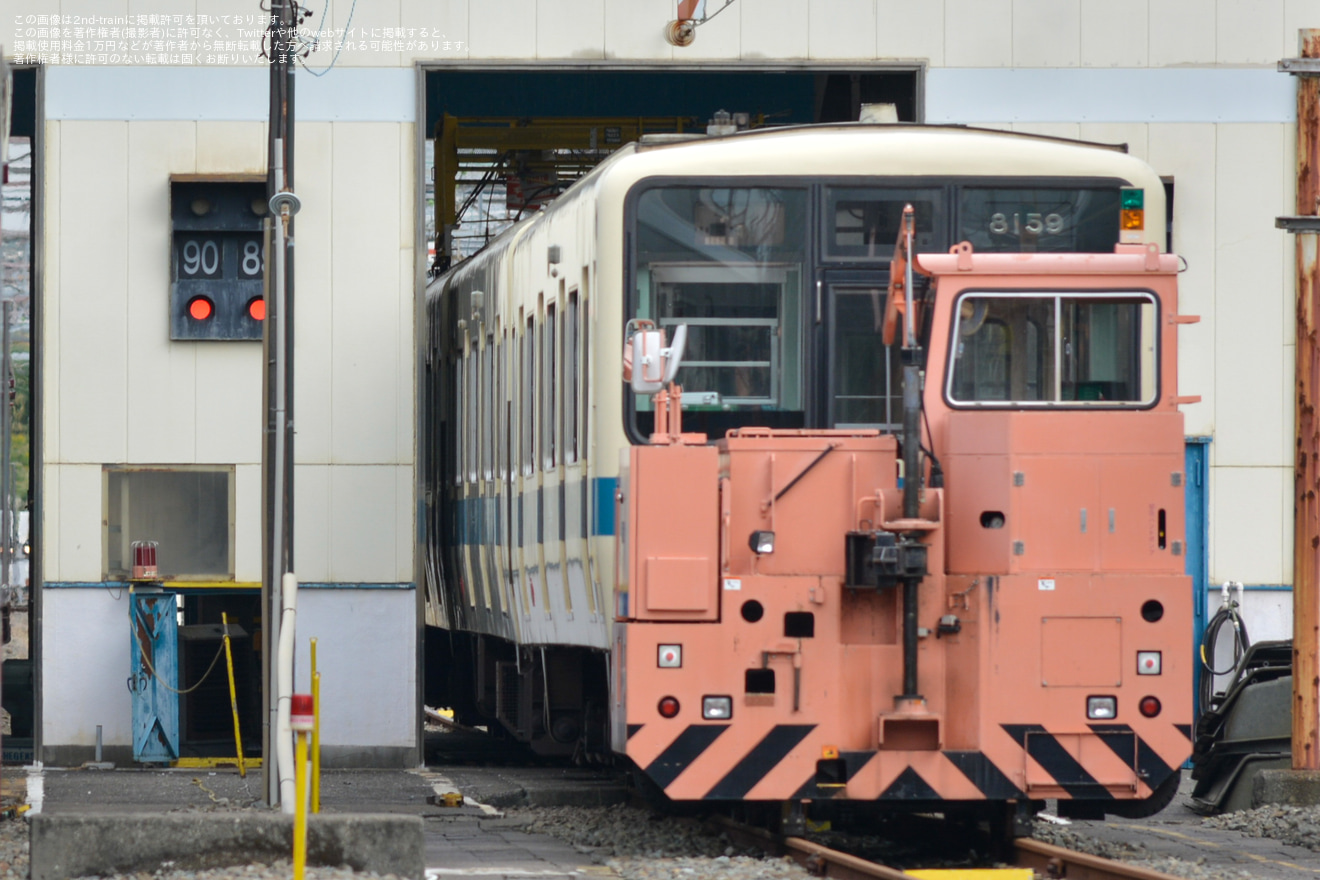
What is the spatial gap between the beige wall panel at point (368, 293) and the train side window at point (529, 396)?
327 centimetres

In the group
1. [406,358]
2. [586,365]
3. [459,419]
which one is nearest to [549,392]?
[586,365]

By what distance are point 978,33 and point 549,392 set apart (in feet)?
20.2

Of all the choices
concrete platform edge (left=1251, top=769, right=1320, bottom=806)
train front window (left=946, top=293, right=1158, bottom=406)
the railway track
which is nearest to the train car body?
train front window (left=946, top=293, right=1158, bottom=406)

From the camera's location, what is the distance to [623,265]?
38.1ft

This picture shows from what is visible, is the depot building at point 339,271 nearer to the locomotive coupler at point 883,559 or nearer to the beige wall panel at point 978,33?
the beige wall panel at point 978,33

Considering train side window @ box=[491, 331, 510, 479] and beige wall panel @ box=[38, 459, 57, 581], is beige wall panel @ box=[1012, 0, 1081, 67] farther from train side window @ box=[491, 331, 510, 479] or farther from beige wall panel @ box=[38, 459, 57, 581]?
beige wall panel @ box=[38, 459, 57, 581]

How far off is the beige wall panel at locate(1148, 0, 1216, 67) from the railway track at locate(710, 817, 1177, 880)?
8.96 m

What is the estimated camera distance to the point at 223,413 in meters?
17.6

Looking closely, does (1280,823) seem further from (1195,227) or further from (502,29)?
(502,29)

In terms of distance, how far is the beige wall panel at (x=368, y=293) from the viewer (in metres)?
17.6

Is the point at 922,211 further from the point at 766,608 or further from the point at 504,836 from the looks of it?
the point at 504,836

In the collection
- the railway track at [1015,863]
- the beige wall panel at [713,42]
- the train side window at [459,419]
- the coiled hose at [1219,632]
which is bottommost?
the railway track at [1015,863]

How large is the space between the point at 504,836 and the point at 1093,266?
4488 millimetres

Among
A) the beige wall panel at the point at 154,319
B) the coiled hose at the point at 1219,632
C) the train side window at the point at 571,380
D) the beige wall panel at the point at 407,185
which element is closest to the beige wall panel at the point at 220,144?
the beige wall panel at the point at 154,319
